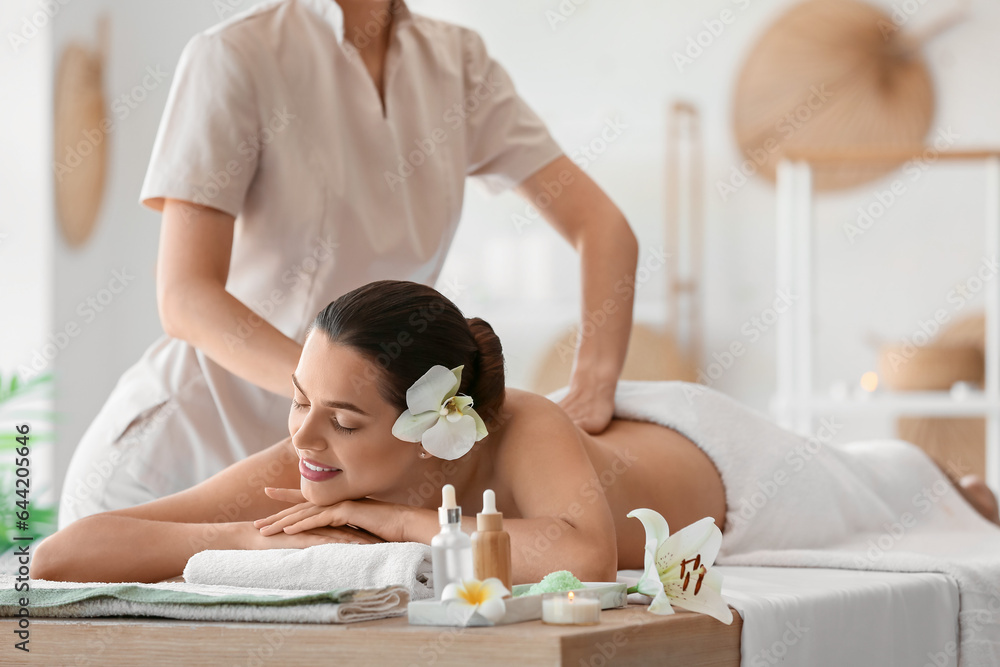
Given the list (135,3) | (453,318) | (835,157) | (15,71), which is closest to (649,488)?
(453,318)

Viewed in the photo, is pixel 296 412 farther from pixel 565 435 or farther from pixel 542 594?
pixel 542 594

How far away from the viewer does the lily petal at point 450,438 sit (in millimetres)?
1156

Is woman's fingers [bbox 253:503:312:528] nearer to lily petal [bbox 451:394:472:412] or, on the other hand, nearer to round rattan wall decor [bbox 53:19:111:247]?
lily petal [bbox 451:394:472:412]

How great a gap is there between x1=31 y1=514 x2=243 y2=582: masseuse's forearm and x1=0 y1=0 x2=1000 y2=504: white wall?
97.4 inches

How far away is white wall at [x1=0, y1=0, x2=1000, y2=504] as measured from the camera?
12.8ft

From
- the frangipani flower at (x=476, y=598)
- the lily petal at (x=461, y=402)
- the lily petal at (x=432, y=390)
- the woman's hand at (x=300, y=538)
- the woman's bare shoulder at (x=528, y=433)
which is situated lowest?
the woman's hand at (x=300, y=538)

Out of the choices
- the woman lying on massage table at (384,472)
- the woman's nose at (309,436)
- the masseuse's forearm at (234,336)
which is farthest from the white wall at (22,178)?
the woman's nose at (309,436)

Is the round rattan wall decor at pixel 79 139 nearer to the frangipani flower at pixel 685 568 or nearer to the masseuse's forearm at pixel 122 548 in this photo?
the masseuse's forearm at pixel 122 548

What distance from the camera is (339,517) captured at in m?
1.24

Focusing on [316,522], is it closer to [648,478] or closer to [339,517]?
[339,517]

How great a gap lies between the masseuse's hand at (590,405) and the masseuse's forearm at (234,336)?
1.65 ft

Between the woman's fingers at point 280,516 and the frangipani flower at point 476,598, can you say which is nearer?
the frangipani flower at point 476,598

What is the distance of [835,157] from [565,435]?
7.92 feet

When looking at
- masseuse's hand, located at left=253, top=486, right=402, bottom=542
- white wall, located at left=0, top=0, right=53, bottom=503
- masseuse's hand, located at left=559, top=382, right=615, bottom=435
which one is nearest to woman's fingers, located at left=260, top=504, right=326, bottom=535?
masseuse's hand, located at left=253, top=486, right=402, bottom=542
